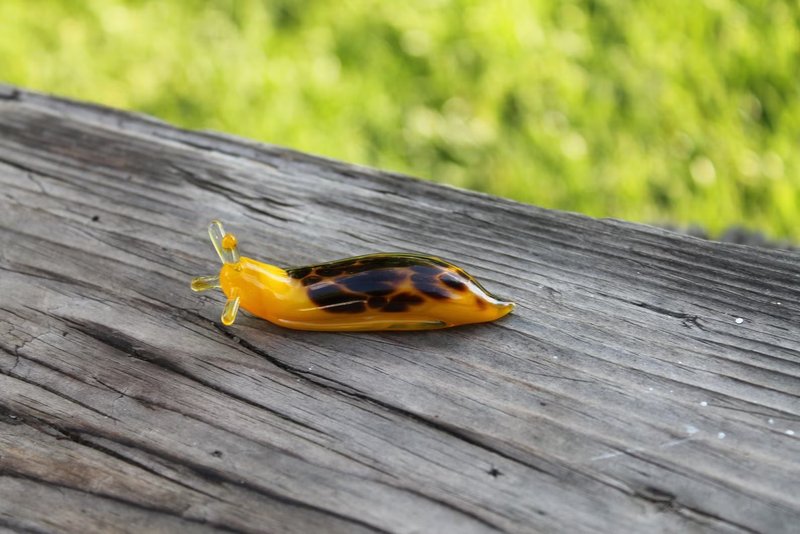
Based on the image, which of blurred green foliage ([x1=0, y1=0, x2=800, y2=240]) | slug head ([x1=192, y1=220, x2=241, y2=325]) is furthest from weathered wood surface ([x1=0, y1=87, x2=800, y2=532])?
blurred green foliage ([x1=0, y1=0, x2=800, y2=240])

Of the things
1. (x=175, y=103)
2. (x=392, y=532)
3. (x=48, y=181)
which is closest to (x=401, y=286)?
(x=392, y=532)

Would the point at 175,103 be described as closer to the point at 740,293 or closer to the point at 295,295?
the point at 295,295

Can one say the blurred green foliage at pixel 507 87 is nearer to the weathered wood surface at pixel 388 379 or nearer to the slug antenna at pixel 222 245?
the weathered wood surface at pixel 388 379

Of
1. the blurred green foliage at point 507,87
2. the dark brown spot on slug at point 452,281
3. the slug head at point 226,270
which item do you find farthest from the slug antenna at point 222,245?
the blurred green foliage at point 507,87

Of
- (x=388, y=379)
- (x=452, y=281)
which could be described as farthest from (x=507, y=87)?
(x=388, y=379)

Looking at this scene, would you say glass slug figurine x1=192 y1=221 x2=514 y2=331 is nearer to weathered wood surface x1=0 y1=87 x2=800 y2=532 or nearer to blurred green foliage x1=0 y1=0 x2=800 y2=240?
weathered wood surface x1=0 y1=87 x2=800 y2=532
